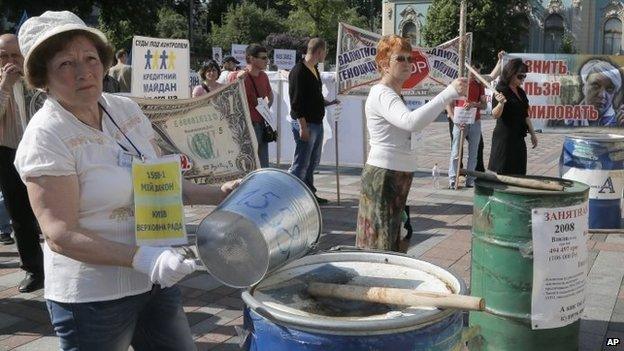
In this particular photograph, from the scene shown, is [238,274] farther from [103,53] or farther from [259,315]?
[103,53]

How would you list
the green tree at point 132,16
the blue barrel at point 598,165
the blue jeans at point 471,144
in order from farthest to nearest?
the green tree at point 132,16 < the blue jeans at point 471,144 < the blue barrel at point 598,165

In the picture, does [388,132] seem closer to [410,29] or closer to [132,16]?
[132,16]

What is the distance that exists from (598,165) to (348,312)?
17.0 ft

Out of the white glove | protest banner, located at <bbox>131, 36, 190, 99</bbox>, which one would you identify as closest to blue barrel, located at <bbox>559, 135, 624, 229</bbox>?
protest banner, located at <bbox>131, 36, 190, 99</bbox>

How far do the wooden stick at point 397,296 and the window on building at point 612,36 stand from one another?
191 feet

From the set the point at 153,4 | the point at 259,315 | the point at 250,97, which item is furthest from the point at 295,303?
the point at 153,4

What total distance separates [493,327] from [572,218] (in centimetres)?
76

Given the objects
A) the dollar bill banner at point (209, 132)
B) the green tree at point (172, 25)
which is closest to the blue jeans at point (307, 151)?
the dollar bill banner at point (209, 132)

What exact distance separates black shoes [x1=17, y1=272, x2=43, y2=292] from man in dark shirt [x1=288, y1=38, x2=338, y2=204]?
129 inches

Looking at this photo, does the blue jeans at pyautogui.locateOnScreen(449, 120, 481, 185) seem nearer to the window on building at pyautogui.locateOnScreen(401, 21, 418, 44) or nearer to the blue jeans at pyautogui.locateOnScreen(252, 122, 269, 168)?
Answer: the blue jeans at pyautogui.locateOnScreen(252, 122, 269, 168)

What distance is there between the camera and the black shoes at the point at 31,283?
4.84 metres

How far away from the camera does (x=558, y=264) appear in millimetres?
3295

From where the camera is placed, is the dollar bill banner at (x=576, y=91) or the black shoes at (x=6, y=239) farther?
the dollar bill banner at (x=576, y=91)

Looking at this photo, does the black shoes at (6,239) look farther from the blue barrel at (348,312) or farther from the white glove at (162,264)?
the white glove at (162,264)
